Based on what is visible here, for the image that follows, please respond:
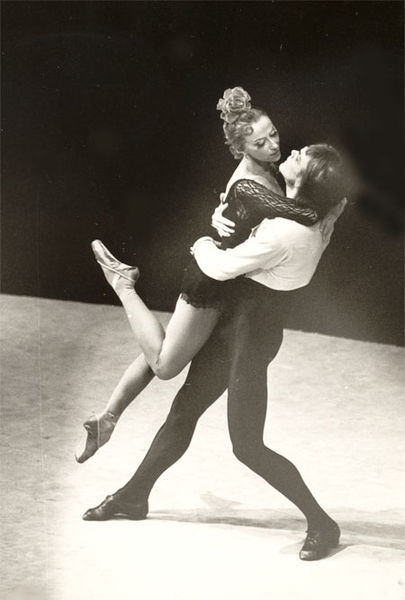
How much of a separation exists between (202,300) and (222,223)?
0.32m

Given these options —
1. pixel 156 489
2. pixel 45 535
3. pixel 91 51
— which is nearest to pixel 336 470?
pixel 156 489

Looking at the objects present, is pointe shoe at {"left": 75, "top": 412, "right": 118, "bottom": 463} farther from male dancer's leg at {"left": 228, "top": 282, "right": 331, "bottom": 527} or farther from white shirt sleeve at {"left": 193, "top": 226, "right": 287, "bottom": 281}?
white shirt sleeve at {"left": 193, "top": 226, "right": 287, "bottom": 281}

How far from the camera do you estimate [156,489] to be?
6.96 meters

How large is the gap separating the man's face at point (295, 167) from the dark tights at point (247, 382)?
1.48 feet

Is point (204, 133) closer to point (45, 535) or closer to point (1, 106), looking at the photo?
point (1, 106)

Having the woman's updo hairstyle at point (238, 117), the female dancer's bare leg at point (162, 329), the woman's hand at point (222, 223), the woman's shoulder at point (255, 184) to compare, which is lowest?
the female dancer's bare leg at point (162, 329)

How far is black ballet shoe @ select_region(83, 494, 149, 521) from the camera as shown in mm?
6711

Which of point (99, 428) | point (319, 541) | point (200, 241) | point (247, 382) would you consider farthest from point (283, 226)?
point (319, 541)

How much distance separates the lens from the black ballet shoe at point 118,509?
671 centimetres

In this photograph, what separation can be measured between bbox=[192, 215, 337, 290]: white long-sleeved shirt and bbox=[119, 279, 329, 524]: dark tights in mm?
80

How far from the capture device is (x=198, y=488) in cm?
701

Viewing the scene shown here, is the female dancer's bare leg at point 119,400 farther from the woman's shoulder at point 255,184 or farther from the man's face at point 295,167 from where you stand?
the man's face at point 295,167

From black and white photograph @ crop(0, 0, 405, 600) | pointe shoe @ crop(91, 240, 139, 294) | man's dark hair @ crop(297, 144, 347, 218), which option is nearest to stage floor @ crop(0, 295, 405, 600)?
black and white photograph @ crop(0, 0, 405, 600)

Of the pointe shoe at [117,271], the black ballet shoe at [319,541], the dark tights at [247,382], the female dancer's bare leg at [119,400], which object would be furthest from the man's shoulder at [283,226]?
the black ballet shoe at [319,541]
